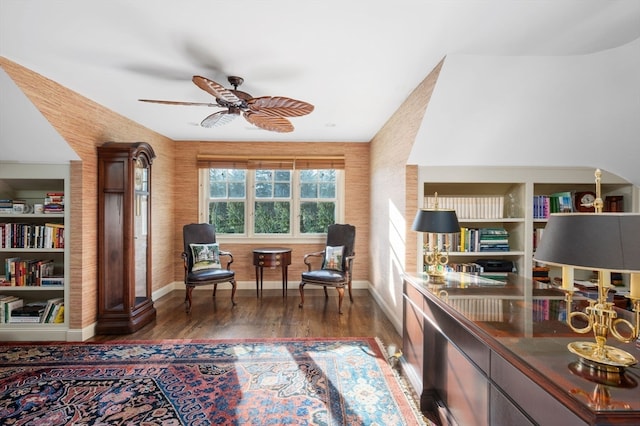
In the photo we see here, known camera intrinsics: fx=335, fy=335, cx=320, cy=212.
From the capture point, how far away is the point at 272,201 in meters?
5.55

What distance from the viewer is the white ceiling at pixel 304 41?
1858 millimetres

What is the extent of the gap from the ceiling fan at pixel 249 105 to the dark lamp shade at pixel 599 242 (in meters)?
1.85

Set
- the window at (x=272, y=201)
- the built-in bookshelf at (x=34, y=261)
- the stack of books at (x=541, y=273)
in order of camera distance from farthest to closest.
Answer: the window at (x=272, y=201), the stack of books at (x=541, y=273), the built-in bookshelf at (x=34, y=261)

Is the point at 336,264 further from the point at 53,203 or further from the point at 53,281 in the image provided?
the point at 53,203

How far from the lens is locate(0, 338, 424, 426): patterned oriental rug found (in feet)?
7.12

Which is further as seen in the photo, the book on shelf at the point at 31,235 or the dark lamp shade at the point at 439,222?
the book on shelf at the point at 31,235

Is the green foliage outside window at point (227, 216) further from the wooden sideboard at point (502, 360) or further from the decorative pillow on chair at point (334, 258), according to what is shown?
the wooden sideboard at point (502, 360)

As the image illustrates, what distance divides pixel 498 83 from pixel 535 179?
1421 millimetres

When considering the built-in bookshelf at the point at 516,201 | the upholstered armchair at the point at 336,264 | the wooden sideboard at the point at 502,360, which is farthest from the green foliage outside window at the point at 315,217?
the wooden sideboard at the point at 502,360

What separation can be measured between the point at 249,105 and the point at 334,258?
102 inches

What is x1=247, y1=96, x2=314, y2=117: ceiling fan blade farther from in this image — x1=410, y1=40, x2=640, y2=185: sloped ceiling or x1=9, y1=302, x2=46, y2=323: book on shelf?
x1=9, y1=302, x2=46, y2=323: book on shelf

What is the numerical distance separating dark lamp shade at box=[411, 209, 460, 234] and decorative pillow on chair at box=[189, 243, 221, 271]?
10.1 feet

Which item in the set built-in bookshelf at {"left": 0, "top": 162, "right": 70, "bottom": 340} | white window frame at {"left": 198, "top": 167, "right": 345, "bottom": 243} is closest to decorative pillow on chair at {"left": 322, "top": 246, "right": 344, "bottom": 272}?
white window frame at {"left": 198, "top": 167, "right": 345, "bottom": 243}

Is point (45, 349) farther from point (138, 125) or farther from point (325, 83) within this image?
point (325, 83)
